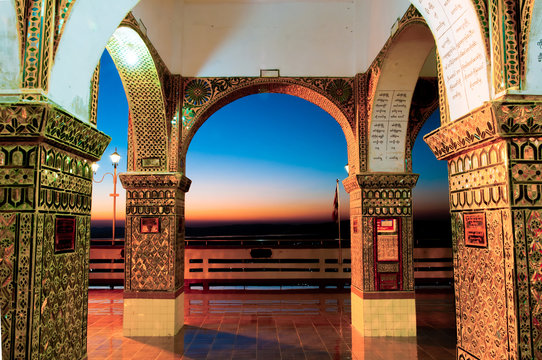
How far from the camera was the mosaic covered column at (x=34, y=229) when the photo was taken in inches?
85.7

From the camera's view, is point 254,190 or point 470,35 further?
point 254,190

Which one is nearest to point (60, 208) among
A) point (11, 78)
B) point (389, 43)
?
point (11, 78)

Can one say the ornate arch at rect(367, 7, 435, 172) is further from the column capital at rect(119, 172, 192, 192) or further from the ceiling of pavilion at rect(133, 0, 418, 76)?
the column capital at rect(119, 172, 192, 192)

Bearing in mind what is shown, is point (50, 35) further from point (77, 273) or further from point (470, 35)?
point (470, 35)

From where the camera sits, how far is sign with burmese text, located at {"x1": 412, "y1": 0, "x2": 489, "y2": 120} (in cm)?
239

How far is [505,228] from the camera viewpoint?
2.16 meters

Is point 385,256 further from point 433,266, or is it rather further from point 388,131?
point 433,266

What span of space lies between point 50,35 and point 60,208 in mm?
980


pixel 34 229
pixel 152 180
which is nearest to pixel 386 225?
pixel 152 180

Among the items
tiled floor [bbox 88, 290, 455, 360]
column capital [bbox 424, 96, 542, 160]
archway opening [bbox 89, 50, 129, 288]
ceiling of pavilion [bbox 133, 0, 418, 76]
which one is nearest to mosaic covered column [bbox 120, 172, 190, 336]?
tiled floor [bbox 88, 290, 455, 360]

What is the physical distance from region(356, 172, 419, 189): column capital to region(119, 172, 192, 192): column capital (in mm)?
2705

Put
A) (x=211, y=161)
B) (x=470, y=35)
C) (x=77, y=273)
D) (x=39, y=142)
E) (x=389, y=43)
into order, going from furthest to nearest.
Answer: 1. (x=211, y=161)
2. (x=389, y=43)
3. (x=77, y=273)
4. (x=470, y=35)
5. (x=39, y=142)

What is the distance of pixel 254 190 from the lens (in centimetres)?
1441

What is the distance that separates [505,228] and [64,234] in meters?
2.46
